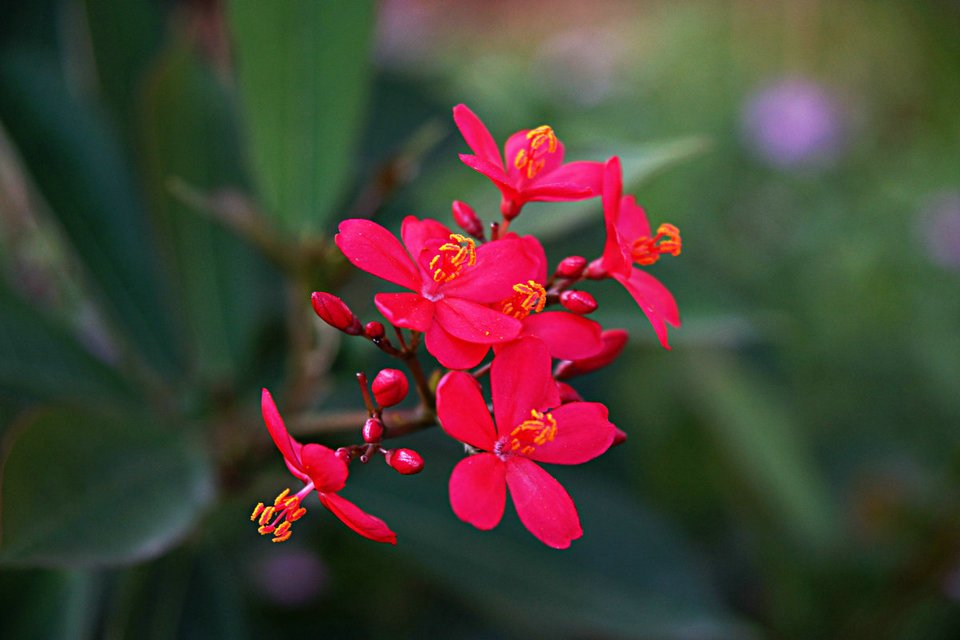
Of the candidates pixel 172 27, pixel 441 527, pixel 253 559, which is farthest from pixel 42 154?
pixel 253 559

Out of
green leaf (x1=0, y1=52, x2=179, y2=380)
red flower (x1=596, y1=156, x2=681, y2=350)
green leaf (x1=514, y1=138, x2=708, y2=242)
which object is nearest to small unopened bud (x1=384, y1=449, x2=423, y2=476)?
red flower (x1=596, y1=156, x2=681, y2=350)

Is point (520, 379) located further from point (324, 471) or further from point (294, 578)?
point (294, 578)

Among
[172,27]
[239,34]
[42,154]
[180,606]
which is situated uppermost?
[239,34]

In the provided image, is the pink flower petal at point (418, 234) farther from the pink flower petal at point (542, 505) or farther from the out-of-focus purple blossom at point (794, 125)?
the out-of-focus purple blossom at point (794, 125)

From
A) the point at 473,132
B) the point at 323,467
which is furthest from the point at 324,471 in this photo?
the point at 473,132

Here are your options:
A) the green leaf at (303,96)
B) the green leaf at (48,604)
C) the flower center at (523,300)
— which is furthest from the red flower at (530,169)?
the green leaf at (48,604)

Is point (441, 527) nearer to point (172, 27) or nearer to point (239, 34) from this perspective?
point (239, 34)
